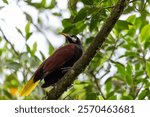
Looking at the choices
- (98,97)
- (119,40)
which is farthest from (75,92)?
(119,40)

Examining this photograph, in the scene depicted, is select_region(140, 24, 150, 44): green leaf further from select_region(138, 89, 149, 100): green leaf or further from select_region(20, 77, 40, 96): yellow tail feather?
select_region(20, 77, 40, 96): yellow tail feather

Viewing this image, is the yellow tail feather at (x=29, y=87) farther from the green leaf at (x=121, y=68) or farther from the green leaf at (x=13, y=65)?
the green leaf at (x=121, y=68)

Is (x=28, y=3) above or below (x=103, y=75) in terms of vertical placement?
above

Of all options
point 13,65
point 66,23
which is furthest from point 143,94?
point 13,65

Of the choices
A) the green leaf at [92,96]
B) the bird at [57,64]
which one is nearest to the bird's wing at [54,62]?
the bird at [57,64]

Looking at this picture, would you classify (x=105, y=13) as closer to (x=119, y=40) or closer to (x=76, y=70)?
(x=76, y=70)

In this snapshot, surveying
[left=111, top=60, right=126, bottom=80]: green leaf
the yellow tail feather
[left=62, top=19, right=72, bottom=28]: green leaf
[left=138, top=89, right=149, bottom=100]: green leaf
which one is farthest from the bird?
[left=138, top=89, right=149, bottom=100]: green leaf

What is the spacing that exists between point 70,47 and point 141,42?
0.58 m

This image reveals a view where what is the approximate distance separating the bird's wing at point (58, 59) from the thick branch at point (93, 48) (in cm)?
29

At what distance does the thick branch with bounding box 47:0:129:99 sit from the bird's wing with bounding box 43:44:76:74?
0.94 feet

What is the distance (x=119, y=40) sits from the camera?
11.3ft

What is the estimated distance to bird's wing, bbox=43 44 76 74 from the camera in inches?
116

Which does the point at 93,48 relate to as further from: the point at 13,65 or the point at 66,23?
the point at 13,65

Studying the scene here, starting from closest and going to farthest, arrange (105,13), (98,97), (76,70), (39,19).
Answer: (76,70), (105,13), (98,97), (39,19)
